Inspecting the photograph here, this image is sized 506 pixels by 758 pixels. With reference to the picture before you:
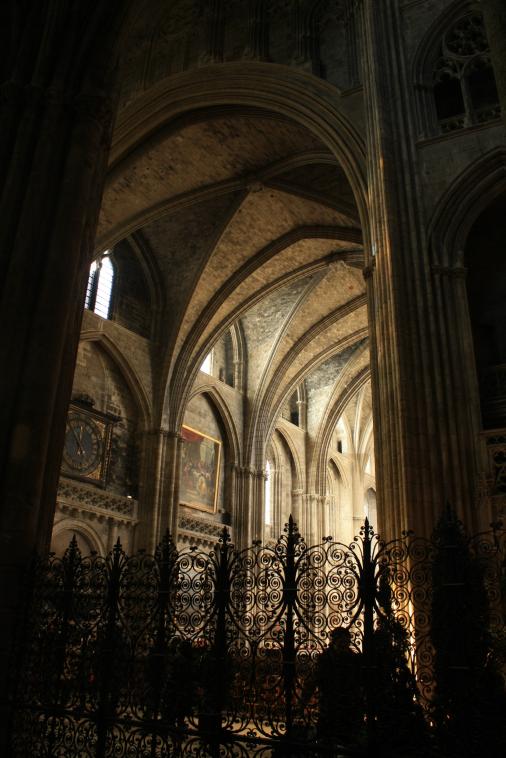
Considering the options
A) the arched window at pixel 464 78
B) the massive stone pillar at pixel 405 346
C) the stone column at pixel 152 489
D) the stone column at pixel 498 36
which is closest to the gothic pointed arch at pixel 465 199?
the massive stone pillar at pixel 405 346

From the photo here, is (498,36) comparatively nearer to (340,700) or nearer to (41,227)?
(41,227)

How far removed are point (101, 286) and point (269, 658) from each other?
15.8 metres

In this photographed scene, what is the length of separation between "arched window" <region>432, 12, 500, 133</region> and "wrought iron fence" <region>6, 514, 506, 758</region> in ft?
27.7

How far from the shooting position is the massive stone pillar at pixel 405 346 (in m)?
8.73

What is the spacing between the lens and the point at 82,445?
17391mm

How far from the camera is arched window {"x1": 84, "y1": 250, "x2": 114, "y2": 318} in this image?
18.9 metres

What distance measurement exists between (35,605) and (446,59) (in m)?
10.9

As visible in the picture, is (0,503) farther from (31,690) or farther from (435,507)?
(435,507)

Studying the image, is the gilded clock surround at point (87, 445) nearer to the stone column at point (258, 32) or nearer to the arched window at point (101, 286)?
the arched window at point (101, 286)

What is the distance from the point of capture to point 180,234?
19953 mm

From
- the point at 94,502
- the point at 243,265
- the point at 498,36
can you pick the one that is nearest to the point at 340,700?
the point at 498,36

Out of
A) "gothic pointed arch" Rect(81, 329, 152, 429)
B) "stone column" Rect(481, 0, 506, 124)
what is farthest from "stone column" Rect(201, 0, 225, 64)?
"stone column" Rect(481, 0, 506, 124)

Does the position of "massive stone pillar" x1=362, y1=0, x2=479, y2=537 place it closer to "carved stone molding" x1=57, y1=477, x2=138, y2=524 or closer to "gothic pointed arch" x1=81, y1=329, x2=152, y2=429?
"carved stone molding" x1=57, y1=477, x2=138, y2=524

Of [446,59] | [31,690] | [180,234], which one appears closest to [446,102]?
[446,59]
